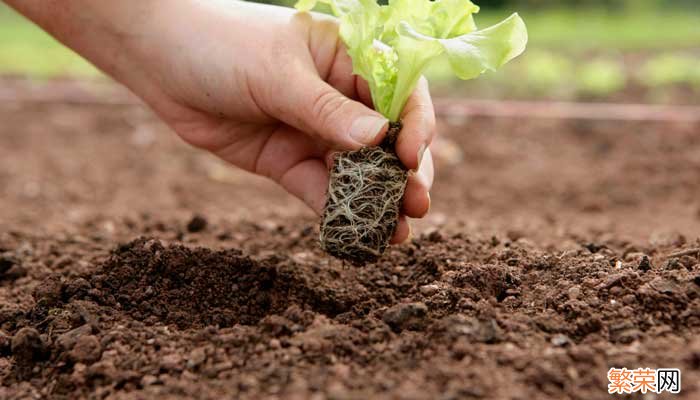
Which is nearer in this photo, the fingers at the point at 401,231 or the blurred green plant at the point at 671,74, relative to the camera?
Result: the fingers at the point at 401,231

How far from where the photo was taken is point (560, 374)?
1.84 meters

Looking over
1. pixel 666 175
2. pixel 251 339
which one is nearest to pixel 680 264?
pixel 251 339

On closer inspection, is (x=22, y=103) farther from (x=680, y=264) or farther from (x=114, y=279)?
(x=680, y=264)

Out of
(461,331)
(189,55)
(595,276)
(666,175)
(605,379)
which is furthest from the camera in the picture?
(666,175)

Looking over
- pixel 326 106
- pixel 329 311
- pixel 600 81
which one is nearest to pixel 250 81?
pixel 326 106

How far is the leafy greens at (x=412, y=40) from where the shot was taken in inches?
92.4

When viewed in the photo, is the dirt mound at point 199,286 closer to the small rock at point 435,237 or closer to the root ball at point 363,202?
the root ball at point 363,202

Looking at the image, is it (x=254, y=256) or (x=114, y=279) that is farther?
(x=254, y=256)

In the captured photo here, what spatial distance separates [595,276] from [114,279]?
1.59 meters

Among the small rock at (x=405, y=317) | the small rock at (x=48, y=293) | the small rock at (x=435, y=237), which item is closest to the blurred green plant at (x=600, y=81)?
the small rock at (x=435, y=237)

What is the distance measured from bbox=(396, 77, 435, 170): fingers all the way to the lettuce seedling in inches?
1.6

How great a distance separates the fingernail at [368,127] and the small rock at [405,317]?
0.59m

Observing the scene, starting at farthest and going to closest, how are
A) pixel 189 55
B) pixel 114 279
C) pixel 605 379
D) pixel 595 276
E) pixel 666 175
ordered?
pixel 666 175 → pixel 189 55 → pixel 114 279 → pixel 595 276 → pixel 605 379

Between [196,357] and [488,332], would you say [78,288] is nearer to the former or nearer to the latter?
[196,357]
